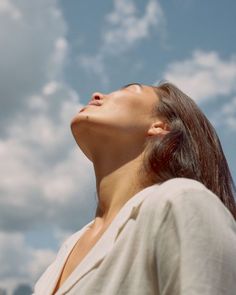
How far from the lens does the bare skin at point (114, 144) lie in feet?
11.6

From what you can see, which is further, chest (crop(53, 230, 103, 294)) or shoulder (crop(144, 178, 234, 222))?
chest (crop(53, 230, 103, 294))

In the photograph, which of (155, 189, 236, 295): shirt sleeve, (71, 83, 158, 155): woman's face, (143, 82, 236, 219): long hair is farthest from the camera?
(71, 83, 158, 155): woman's face

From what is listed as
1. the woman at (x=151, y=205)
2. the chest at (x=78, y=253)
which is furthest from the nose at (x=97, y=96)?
the chest at (x=78, y=253)

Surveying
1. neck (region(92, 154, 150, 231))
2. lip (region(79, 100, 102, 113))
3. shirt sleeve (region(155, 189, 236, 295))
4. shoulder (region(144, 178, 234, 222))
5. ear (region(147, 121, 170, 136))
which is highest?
lip (region(79, 100, 102, 113))

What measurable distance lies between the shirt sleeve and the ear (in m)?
1.14

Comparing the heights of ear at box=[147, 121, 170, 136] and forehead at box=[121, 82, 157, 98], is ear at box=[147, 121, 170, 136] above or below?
below

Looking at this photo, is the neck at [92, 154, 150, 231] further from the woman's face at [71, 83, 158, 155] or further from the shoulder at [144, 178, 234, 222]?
the shoulder at [144, 178, 234, 222]

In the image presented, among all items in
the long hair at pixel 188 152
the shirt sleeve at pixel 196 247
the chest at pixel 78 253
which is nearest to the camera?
the shirt sleeve at pixel 196 247

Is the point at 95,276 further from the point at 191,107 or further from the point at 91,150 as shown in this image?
the point at 191,107

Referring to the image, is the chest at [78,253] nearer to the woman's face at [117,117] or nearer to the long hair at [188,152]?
the long hair at [188,152]

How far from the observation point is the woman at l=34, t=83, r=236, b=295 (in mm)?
2428

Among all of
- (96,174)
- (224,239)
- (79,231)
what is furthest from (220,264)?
(79,231)

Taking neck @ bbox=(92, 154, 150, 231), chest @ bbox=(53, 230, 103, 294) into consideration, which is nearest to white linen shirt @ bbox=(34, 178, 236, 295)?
chest @ bbox=(53, 230, 103, 294)

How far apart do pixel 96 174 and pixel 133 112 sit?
1.80ft
